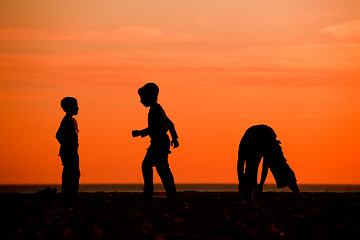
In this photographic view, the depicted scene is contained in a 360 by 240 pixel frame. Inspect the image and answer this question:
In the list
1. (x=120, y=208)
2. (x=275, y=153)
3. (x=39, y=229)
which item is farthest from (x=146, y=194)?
(x=39, y=229)

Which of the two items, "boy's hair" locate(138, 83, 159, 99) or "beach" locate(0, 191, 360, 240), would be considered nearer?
"beach" locate(0, 191, 360, 240)

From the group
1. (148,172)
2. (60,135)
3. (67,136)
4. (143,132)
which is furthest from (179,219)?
(60,135)

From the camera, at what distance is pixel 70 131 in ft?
51.2

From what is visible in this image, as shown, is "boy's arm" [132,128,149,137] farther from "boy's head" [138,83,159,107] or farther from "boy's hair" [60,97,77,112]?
"boy's hair" [60,97,77,112]

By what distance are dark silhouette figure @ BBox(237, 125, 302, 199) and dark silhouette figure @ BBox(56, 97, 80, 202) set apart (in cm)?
387

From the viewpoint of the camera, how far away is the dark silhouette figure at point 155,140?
1491 cm

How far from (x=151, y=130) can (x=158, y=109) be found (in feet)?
1.67

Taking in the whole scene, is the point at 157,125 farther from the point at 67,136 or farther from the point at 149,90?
the point at 67,136

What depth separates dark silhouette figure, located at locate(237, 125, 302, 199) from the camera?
15.6 meters

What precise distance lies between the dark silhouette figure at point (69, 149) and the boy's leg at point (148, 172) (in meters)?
1.73

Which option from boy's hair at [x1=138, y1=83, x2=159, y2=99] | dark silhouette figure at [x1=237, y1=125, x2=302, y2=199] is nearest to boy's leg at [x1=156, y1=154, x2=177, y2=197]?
boy's hair at [x1=138, y1=83, x2=159, y2=99]

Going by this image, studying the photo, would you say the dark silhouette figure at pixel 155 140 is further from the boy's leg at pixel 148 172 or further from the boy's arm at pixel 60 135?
the boy's arm at pixel 60 135

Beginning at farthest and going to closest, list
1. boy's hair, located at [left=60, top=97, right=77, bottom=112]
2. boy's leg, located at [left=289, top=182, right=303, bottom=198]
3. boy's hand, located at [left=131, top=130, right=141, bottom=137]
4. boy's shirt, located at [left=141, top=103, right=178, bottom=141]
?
Result: boy's leg, located at [left=289, top=182, right=303, bottom=198] < boy's hair, located at [left=60, top=97, right=77, bottom=112] < boy's shirt, located at [left=141, top=103, right=178, bottom=141] < boy's hand, located at [left=131, top=130, right=141, bottom=137]

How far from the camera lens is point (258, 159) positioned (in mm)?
15734
